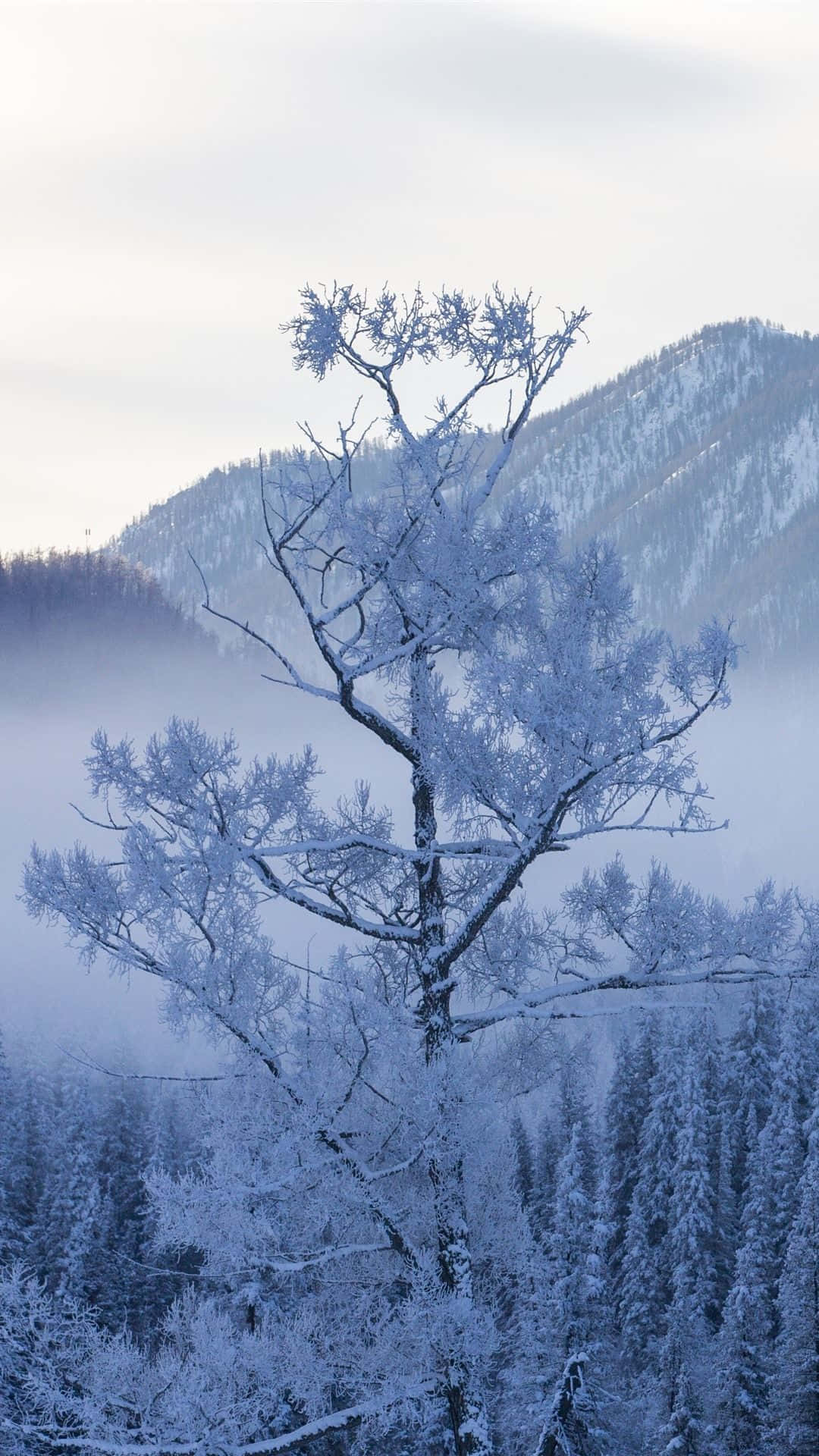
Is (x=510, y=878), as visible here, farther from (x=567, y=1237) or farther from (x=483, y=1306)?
(x=567, y=1237)

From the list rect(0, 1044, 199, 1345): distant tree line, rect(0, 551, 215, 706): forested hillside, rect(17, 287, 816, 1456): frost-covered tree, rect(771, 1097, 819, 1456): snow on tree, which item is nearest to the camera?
rect(17, 287, 816, 1456): frost-covered tree

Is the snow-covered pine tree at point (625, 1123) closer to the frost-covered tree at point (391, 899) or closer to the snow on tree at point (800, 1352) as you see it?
the snow on tree at point (800, 1352)

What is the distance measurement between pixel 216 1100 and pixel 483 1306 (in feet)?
6.05

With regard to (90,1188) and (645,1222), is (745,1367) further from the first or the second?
(90,1188)

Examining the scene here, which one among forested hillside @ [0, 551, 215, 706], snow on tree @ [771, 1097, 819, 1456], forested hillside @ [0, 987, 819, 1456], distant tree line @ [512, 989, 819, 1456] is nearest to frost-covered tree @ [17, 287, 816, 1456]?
forested hillside @ [0, 987, 819, 1456]

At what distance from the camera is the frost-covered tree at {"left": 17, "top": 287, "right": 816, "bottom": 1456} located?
23.1 ft

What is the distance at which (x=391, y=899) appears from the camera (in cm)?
838

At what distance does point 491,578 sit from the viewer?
764cm

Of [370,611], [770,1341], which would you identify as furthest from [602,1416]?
[370,611]

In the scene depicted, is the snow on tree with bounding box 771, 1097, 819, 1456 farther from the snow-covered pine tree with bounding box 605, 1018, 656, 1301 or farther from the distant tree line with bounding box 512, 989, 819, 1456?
the snow-covered pine tree with bounding box 605, 1018, 656, 1301

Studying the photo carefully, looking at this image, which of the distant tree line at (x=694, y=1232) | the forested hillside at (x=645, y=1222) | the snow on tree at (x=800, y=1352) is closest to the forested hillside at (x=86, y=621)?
the forested hillside at (x=645, y=1222)

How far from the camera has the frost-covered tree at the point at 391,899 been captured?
277 inches

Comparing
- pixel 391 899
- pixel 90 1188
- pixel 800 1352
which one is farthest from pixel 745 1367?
pixel 391 899

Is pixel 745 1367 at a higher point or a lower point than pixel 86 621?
lower
